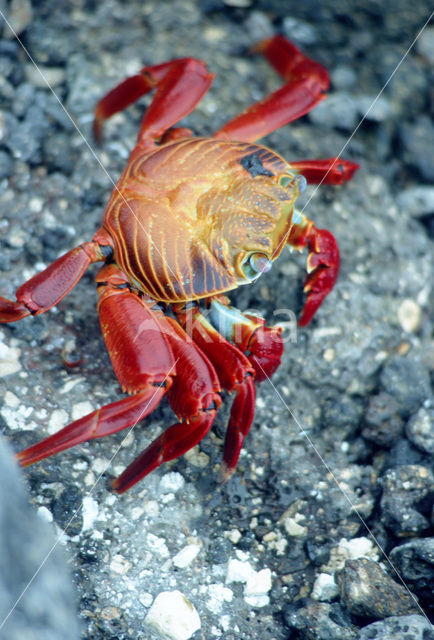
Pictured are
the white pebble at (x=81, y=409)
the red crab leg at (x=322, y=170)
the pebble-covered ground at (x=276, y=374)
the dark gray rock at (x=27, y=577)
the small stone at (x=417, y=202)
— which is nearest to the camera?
the dark gray rock at (x=27, y=577)

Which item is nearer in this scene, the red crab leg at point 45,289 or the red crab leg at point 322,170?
the red crab leg at point 45,289

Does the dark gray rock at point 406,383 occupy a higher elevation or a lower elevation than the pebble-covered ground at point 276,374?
lower

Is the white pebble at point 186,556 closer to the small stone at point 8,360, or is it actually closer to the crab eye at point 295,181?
the small stone at point 8,360

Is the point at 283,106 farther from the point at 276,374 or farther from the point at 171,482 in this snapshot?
the point at 171,482

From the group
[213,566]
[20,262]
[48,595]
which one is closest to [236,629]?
[213,566]

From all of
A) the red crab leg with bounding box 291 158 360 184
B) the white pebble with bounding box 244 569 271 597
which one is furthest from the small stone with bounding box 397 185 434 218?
the white pebble with bounding box 244 569 271 597

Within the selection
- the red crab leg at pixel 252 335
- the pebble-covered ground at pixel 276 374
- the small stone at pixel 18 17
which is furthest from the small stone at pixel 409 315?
the small stone at pixel 18 17

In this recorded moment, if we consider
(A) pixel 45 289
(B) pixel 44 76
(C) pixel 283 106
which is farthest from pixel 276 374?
(B) pixel 44 76
